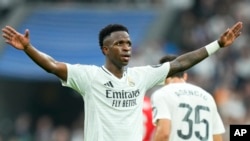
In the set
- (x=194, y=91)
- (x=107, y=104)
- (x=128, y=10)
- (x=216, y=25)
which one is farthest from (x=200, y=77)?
(x=107, y=104)

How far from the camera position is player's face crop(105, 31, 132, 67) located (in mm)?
11203

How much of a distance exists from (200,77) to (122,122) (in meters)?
10.5

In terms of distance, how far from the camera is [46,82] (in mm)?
25266

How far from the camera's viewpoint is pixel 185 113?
1248cm

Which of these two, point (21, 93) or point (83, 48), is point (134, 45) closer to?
point (83, 48)

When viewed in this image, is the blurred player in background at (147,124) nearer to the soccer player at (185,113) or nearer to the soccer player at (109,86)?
the soccer player at (185,113)

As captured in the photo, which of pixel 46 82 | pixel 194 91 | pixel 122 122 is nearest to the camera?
pixel 122 122

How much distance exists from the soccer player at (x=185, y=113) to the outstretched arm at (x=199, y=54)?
0.85 meters

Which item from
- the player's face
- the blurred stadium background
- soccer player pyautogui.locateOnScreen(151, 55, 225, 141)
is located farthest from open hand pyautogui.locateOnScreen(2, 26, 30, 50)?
the blurred stadium background

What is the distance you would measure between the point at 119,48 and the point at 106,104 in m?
0.54

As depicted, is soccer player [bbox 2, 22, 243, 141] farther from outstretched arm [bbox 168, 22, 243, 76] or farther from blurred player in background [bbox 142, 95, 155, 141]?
blurred player in background [bbox 142, 95, 155, 141]

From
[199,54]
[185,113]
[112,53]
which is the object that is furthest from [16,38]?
[185,113]

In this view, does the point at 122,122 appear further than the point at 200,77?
No

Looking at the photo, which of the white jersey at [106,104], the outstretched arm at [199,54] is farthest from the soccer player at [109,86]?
the outstretched arm at [199,54]
